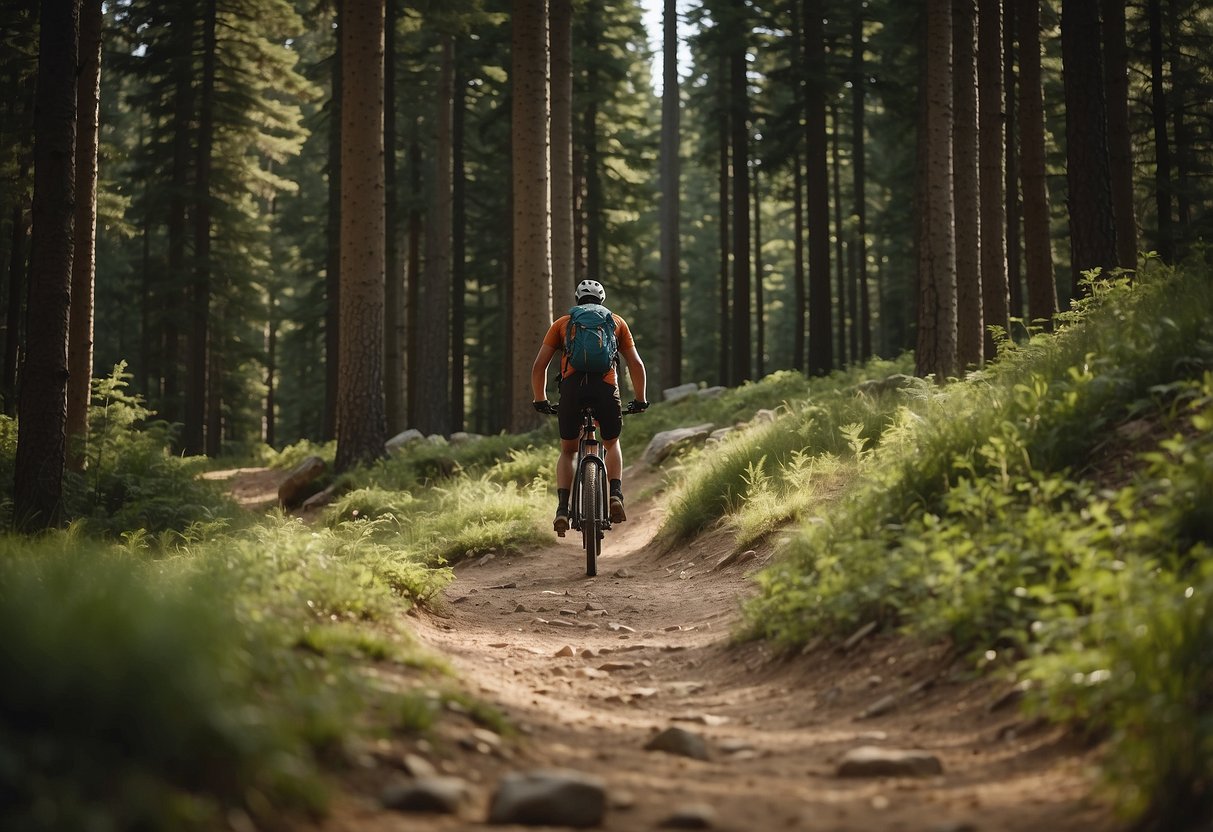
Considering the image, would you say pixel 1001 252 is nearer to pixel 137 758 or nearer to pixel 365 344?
pixel 365 344

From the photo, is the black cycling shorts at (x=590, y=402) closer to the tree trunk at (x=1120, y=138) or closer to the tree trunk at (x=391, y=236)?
the tree trunk at (x=1120, y=138)

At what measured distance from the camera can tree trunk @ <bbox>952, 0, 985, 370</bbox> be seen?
628 inches

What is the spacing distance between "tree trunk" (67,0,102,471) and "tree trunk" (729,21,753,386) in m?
18.1

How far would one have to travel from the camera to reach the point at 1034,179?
1534 centimetres

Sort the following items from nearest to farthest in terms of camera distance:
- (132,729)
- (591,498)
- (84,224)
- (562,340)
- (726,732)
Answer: (132,729) → (726,732) → (591,498) → (562,340) → (84,224)

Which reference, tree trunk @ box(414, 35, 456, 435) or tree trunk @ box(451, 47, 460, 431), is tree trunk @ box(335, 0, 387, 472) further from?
tree trunk @ box(451, 47, 460, 431)

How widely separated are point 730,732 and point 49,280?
7.44 m

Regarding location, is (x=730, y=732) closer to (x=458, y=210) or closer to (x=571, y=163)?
(x=571, y=163)

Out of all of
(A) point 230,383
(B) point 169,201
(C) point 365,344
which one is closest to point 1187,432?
(C) point 365,344

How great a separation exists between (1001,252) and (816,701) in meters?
15.2

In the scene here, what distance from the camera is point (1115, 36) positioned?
18.6 metres

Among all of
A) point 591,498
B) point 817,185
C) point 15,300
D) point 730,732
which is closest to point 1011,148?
point 817,185

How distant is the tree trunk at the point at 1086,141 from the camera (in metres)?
11.0

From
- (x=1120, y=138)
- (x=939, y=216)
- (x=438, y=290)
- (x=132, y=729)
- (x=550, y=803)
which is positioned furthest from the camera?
(x=438, y=290)
